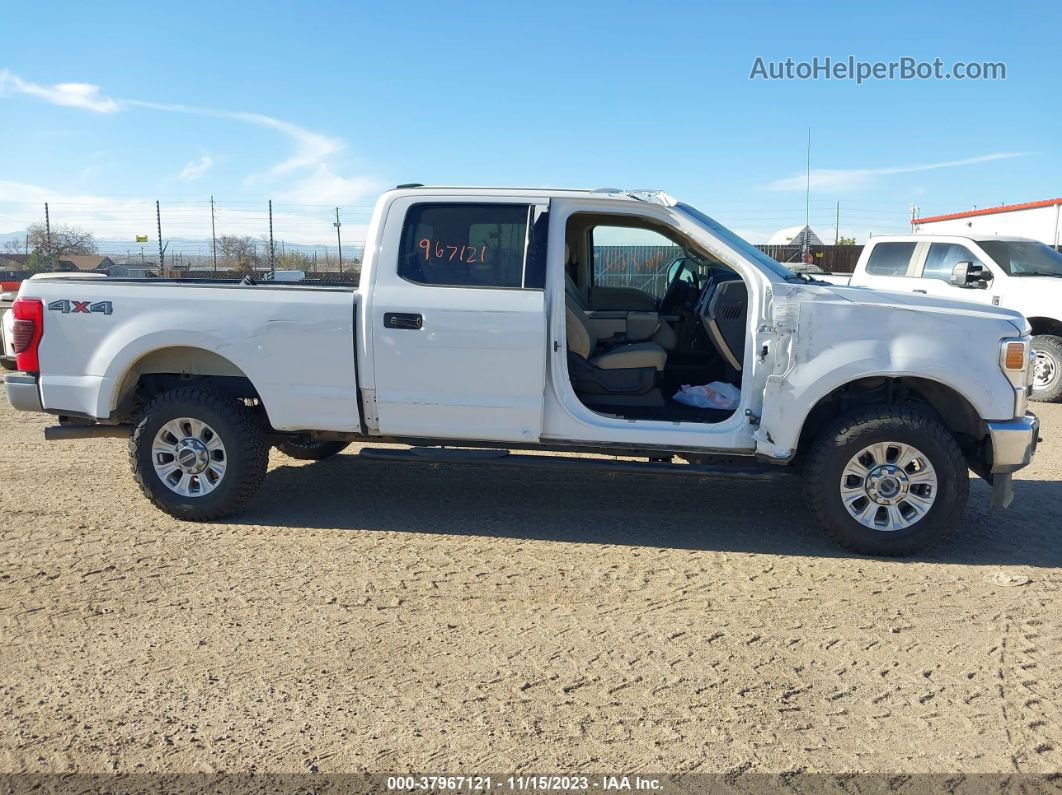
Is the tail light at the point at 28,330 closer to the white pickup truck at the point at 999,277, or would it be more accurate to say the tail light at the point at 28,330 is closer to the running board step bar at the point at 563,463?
the running board step bar at the point at 563,463

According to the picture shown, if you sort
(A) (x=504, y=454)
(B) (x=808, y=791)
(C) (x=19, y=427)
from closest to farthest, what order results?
(B) (x=808, y=791), (A) (x=504, y=454), (C) (x=19, y=427)

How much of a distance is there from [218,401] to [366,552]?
4.43 ft

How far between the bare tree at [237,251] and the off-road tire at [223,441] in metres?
19.0

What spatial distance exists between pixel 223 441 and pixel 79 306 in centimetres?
123

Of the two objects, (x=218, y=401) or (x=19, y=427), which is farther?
(x=19, y=427)

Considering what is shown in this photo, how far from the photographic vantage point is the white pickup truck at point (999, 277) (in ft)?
34.0

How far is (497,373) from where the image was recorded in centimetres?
506

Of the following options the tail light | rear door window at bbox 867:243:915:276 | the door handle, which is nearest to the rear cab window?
the door handle

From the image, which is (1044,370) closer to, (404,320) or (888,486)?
(888,486)

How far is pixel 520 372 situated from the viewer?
5.04 metres

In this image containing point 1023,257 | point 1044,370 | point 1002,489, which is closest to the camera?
point 1002,489

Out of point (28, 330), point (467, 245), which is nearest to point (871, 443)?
point (467, 245)

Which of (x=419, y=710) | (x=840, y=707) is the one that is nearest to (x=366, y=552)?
(x=419, y=710)

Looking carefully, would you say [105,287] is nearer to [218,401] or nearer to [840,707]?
[218,401]
